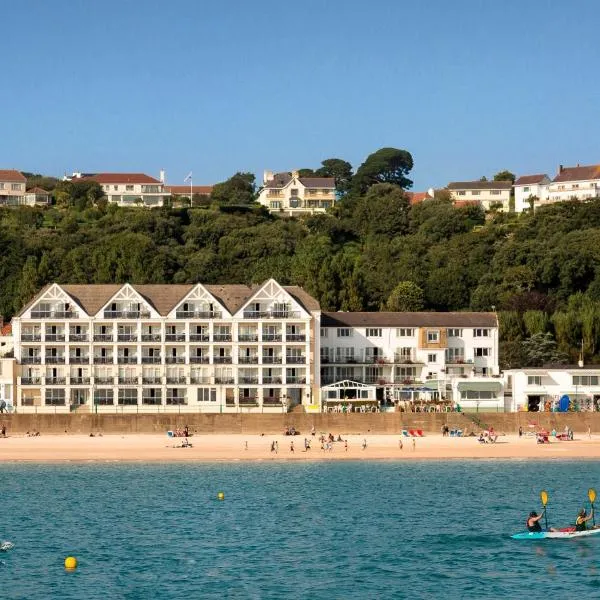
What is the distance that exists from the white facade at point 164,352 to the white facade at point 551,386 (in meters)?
14.8

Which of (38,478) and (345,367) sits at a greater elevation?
(345,367)

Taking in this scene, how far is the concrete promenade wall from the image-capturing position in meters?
87.2

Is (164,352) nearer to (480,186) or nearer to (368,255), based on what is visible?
(368,255)

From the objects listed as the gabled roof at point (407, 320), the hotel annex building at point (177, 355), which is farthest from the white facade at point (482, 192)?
the hotel annex building at point (177, 355)

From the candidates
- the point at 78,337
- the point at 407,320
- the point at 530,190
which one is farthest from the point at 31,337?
the point at 530,190

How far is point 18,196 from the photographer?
186m

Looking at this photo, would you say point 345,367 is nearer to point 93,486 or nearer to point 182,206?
point 93,486

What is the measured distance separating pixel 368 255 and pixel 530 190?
46059mm

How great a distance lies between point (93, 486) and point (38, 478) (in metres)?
4.37

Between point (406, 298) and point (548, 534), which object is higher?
point (406, 298)

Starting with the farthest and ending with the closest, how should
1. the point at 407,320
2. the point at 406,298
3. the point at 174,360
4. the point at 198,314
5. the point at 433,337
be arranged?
the point at 406,298 → the point at 407,320 → the point at 433,337 → the point at 198,314 → the point at 174,360

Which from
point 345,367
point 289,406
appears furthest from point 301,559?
point 345,367

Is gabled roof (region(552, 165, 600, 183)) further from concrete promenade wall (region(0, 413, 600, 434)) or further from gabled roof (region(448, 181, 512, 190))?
concrete promenade wall (region(0, 413, 600, 434))

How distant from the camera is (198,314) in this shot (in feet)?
312
